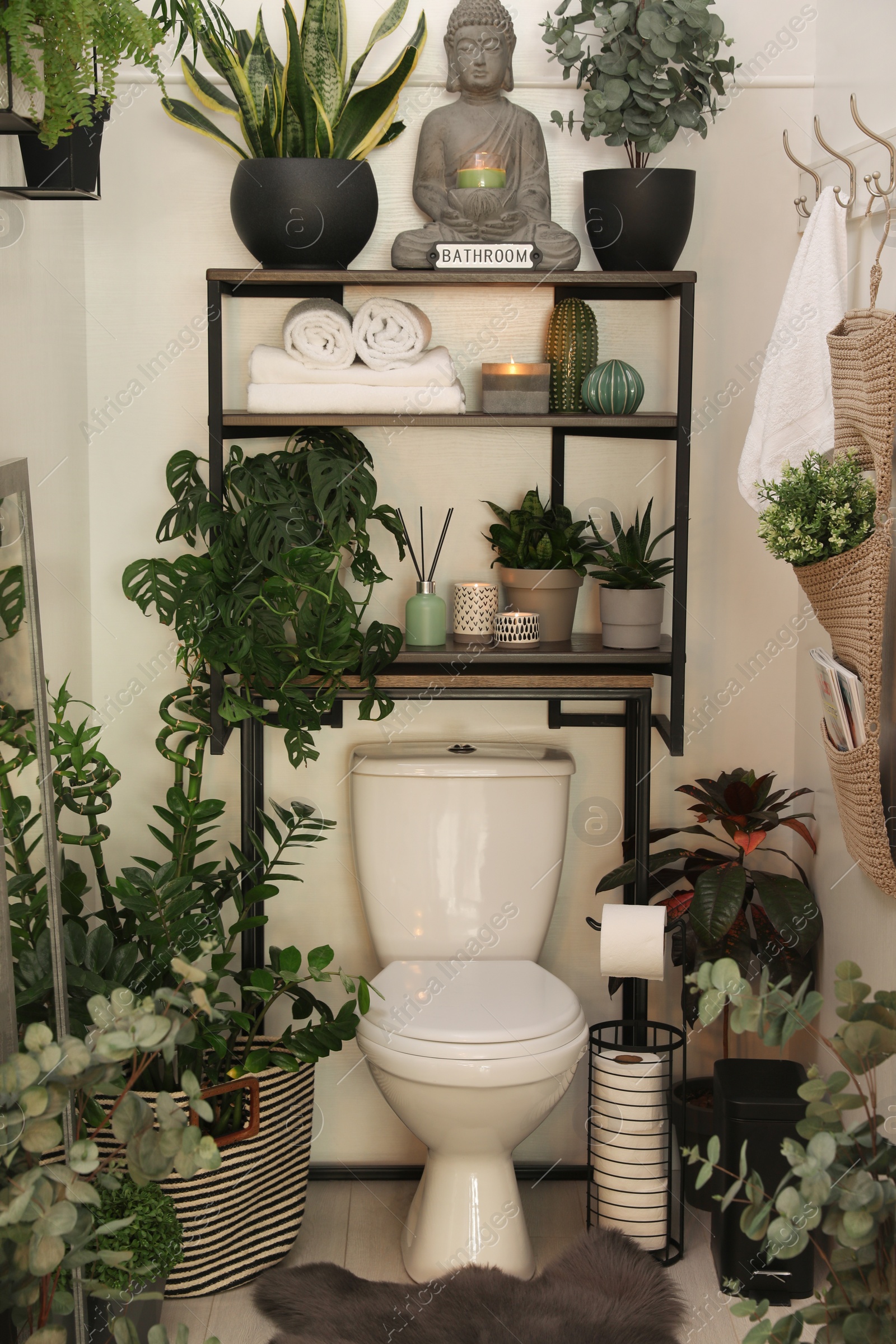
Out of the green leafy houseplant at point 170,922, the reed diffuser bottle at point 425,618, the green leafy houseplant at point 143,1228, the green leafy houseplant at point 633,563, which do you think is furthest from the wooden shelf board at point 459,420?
the green leafy houseplant at point 143,1228

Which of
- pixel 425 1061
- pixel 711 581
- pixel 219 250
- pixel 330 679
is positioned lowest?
pixel 425 1061

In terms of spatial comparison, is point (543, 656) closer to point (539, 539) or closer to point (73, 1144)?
point (539, 539)

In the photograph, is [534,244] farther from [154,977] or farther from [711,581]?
[154,977]

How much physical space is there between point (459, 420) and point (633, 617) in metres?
0.46

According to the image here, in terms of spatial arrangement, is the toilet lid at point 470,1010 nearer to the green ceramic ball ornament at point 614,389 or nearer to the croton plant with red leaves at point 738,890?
the croton plant with red leaves at point 738,890

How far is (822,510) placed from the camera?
1.61 metres

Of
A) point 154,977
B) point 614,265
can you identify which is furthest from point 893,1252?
point 614,265

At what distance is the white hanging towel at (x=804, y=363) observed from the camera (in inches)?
72.1

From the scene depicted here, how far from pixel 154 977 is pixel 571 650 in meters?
0.89

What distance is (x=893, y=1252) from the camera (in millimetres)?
1062

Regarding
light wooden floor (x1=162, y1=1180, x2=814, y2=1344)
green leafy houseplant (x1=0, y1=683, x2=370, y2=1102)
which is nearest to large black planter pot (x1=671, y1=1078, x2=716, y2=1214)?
light wooden floor (x1=162, y1=1180, x2=814, y2=1344)

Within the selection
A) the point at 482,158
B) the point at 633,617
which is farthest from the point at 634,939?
the point at 482,158

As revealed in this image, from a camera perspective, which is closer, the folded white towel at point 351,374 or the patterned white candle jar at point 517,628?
the folded white towel at point 351,374

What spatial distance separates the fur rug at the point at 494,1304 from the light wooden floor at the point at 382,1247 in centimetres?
4
